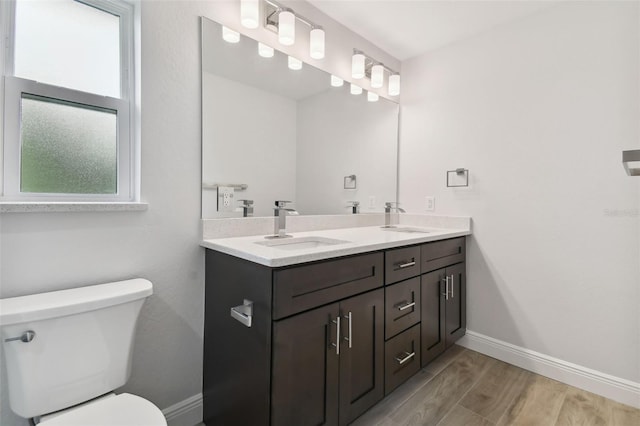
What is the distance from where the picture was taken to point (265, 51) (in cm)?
173

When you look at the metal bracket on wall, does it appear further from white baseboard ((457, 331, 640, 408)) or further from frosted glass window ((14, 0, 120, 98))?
frosted glass window ((14, 0, 120, 98))

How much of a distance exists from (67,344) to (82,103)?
0.93m

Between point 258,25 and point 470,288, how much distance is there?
7.43 feet

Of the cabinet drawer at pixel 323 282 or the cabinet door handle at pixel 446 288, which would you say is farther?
the cabinet door handle at pixel 446 288

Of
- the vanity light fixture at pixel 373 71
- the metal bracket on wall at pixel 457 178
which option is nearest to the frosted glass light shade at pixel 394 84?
the vanity light fixture at pixel 373 71

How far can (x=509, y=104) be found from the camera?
6.79 feet

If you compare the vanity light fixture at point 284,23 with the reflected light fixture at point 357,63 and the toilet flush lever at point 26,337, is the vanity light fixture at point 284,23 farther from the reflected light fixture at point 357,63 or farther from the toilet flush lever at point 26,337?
the toilet flush lever at point 26,337

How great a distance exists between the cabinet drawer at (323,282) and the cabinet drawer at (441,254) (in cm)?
46

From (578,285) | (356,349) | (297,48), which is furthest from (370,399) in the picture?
(297,48)

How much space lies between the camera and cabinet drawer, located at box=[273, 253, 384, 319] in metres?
1.10

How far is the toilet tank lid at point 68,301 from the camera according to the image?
2.91 feet

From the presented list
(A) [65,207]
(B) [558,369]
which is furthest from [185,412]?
(B) [558,369]

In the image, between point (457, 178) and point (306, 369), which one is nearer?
point (306, 369)

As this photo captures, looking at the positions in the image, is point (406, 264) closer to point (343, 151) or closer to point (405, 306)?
point (405, 306)
